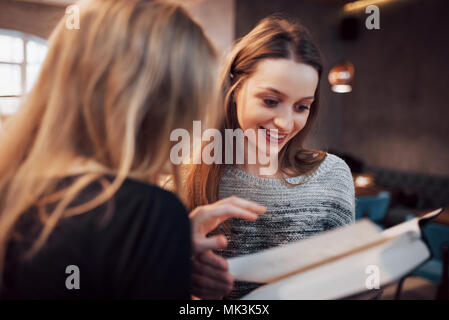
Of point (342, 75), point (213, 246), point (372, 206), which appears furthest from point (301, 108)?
point (342, 75)

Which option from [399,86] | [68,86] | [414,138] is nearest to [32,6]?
[399,86]

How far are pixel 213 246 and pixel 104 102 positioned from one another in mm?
276

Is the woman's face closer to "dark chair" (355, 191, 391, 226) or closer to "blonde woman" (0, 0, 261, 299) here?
"blonde woman" (0, 0, 261, 299)

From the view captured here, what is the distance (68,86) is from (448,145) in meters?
6.18

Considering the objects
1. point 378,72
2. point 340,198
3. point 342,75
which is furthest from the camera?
point 378,72

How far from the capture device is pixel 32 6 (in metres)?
6.64

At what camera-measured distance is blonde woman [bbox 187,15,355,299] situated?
34.8 inches

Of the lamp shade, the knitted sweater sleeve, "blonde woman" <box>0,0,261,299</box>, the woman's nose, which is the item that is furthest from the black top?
the lamp shade

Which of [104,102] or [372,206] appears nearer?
[104,102]

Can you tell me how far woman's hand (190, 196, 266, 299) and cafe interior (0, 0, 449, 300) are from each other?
4183 millimetres

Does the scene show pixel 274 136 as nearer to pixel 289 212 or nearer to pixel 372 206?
pixel 289 212

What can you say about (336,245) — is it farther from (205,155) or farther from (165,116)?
(205,155)

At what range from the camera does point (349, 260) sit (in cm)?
50

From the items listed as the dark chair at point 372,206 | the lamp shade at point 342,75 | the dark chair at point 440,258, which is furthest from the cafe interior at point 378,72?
the dark chair at point 440,258
